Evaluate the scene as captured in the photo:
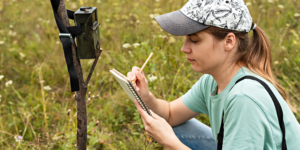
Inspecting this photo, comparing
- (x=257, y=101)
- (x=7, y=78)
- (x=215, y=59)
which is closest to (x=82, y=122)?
(x=215, y=59)

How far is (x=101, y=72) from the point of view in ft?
8.87

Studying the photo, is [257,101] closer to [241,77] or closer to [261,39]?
→ [241,77]

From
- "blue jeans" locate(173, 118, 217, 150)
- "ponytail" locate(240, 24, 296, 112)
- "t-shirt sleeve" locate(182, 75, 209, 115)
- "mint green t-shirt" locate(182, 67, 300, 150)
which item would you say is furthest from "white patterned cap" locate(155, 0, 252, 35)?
"blue jeans" locate(173, 118, 217, 150)

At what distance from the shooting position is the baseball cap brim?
1.16 metres

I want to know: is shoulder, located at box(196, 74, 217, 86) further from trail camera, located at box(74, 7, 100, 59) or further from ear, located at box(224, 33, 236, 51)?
trail camera, located at box(74, 7, 100, 59)

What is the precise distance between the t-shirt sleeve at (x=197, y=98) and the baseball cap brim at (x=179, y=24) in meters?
0.49

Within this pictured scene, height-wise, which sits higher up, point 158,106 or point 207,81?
point 207,81

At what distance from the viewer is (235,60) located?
50.3 inches

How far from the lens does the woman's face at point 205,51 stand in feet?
3.86

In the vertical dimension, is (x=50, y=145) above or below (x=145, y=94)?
below

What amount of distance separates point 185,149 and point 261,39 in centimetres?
67

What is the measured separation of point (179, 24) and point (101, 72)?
1.64 m

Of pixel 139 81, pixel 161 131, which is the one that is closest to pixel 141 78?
pixel 139 81

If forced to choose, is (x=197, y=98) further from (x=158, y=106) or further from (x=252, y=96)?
(x=252, y=96)
